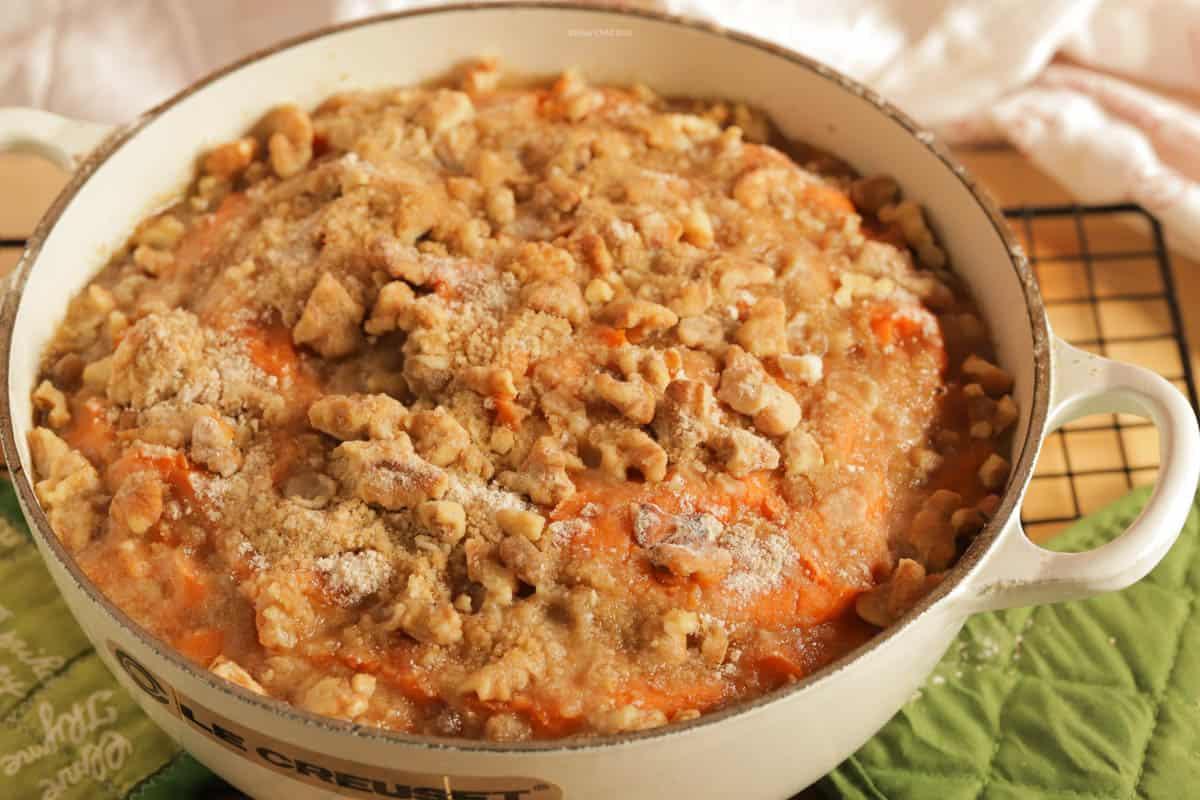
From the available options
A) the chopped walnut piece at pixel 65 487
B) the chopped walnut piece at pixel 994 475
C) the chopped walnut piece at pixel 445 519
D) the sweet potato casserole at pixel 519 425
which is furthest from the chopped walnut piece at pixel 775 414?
the chopped walnut piece at pixel 65 487

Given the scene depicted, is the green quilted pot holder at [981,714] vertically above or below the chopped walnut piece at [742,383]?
below

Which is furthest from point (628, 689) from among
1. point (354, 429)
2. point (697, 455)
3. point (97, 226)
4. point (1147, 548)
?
point (97, 226)

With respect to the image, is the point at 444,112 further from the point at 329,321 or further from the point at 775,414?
the point at 775,414

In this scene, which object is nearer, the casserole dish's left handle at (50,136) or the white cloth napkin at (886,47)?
the casserole dish's left handle at (50,136)

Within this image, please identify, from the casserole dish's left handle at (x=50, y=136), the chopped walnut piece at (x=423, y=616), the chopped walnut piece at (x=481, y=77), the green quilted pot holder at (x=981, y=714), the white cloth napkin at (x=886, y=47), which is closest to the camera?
the chopped walnut piece at (x=423, y=616)

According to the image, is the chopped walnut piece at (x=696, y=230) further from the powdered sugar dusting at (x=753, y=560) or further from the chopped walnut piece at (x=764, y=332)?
the powdered sugar dusting at (x=753, y=560)

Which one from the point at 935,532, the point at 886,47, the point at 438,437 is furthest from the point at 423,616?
the point at 886,47

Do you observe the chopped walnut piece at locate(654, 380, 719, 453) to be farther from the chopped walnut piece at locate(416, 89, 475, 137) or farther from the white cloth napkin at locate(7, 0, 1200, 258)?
the white cloth napkin at locate(7, 0, 1200, 258)
